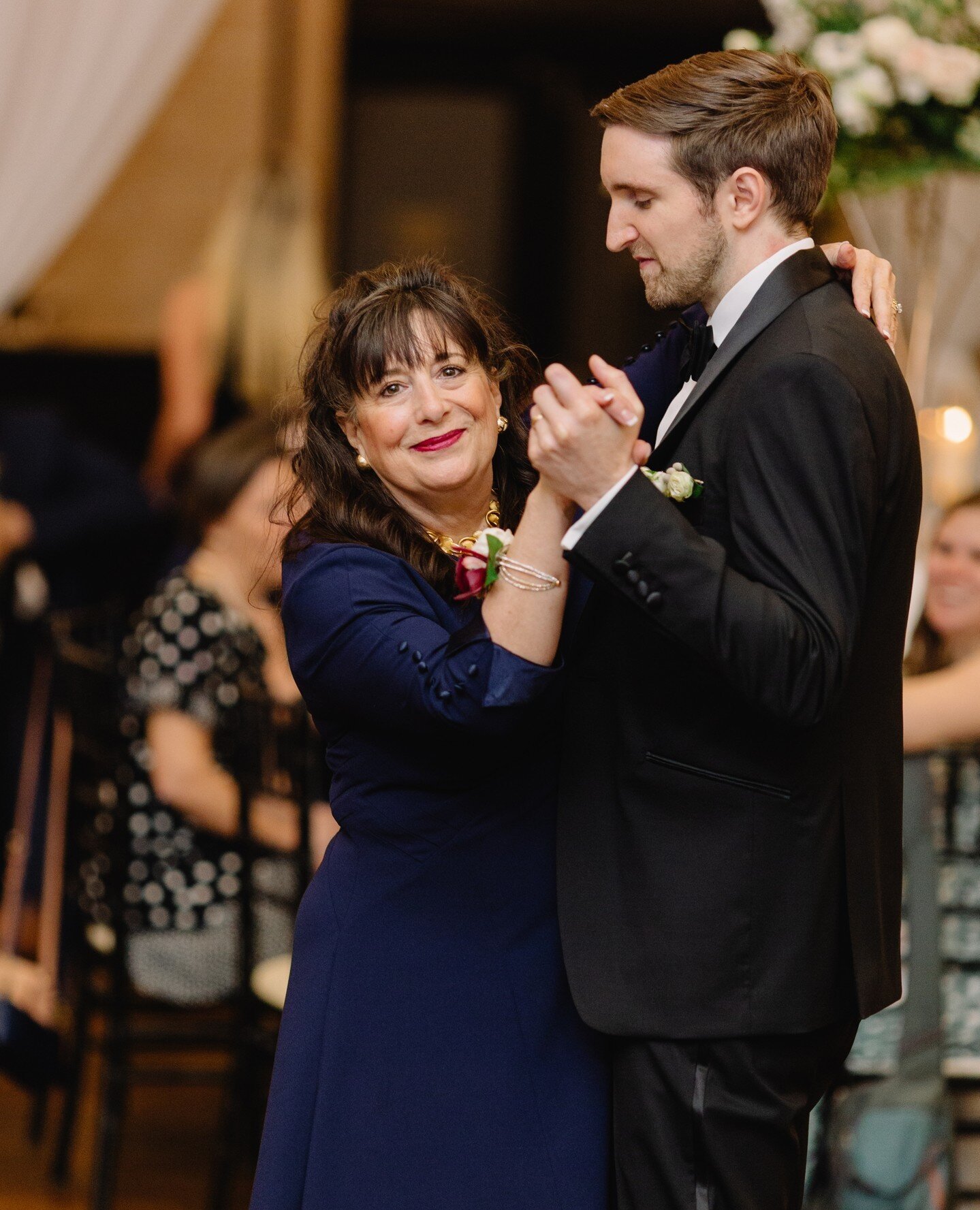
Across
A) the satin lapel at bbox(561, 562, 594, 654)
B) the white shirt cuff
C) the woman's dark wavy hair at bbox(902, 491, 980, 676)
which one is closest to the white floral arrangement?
the woman's dark wavy hair at bbox(902, 491, 980, 676)

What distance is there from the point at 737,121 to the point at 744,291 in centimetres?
17

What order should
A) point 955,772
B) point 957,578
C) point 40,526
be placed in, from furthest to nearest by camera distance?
point 40,526 → point 957,578 → point 955,772

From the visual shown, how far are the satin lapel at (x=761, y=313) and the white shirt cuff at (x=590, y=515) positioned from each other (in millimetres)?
152

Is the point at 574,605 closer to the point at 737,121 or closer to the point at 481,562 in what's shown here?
the point at 481,562

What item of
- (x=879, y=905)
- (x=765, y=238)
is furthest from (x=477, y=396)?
(x=879, y=905)

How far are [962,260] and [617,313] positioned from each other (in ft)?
9.50

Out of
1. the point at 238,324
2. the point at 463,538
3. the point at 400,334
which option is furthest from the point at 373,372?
the point at 238,324

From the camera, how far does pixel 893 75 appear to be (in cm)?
302

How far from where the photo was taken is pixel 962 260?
3666mm

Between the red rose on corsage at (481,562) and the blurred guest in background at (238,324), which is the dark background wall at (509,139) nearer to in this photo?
the blurred guest in background at (238,324)

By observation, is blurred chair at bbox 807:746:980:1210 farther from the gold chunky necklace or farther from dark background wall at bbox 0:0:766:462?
dark background wall at bbox 0:0:766:462

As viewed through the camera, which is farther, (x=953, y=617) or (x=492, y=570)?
(x=953, y=617)

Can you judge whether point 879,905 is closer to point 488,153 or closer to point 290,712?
point 290,712

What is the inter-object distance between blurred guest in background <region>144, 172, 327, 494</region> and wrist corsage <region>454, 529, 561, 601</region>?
3488 millimetres
